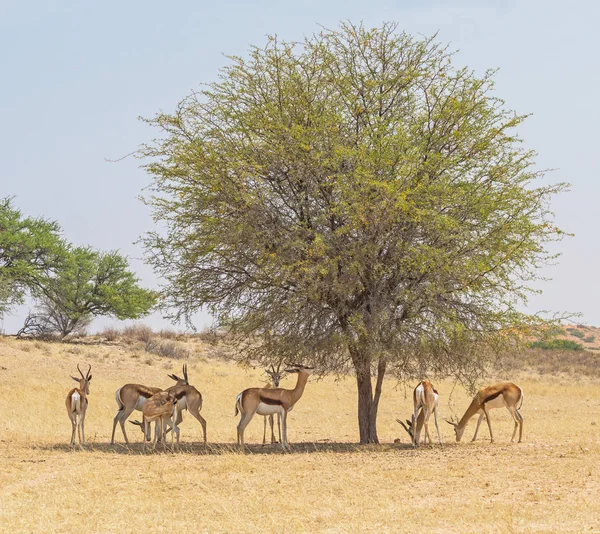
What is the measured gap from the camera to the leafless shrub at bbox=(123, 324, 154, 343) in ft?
169

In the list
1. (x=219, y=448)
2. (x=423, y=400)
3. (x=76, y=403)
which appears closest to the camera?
(x=76, y=403)

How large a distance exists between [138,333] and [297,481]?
4003 cm

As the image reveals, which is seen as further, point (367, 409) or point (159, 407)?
point (367, 409)

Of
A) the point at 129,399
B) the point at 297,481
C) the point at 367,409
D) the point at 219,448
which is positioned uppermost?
the point at 129,399

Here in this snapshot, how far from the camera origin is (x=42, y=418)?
2527cm

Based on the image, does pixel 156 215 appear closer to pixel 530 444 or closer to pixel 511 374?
pixel 530 444

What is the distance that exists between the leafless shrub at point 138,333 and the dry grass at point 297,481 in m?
23.9

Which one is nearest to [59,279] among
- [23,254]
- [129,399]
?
[23,254]

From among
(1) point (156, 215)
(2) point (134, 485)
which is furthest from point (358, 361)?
(2) point (134, 485)

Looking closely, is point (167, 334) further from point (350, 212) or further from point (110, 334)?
point (350, 212)

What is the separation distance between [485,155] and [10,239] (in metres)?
34.4

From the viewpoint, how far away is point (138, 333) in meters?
53.0

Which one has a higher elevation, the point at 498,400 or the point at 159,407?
the point at 498,400

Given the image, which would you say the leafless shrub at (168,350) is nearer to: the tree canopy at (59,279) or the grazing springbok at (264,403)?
the tree canopy at (59,279)
